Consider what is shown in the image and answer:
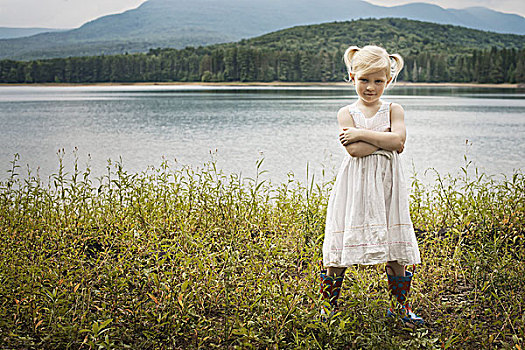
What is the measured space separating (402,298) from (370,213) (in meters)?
0.69

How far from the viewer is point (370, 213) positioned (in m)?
3.39

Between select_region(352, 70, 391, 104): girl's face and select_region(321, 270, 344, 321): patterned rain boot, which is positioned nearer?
select_region(352, 70, 391, 104): girl's face

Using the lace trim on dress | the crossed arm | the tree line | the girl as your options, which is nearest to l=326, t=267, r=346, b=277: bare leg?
the girl

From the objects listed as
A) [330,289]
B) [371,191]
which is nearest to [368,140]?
[371,191]

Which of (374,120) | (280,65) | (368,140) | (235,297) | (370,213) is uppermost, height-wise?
(280,65)

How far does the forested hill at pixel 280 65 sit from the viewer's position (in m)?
90.4

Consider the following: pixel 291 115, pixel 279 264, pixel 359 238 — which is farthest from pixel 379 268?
pixel 291 115

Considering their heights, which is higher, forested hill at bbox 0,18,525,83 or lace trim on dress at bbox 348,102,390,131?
forested hill at bbox 0,18,525,83

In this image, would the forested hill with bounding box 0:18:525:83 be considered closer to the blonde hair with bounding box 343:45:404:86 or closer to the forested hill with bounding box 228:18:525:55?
the forested hill with bounding box 228:18:525:55

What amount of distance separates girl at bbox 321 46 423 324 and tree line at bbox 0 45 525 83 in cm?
9305

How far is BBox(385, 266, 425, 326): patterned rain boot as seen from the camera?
141 inches

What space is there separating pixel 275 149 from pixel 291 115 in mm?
12348

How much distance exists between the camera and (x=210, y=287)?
3.95m

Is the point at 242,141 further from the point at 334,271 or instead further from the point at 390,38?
the point at 390,38
